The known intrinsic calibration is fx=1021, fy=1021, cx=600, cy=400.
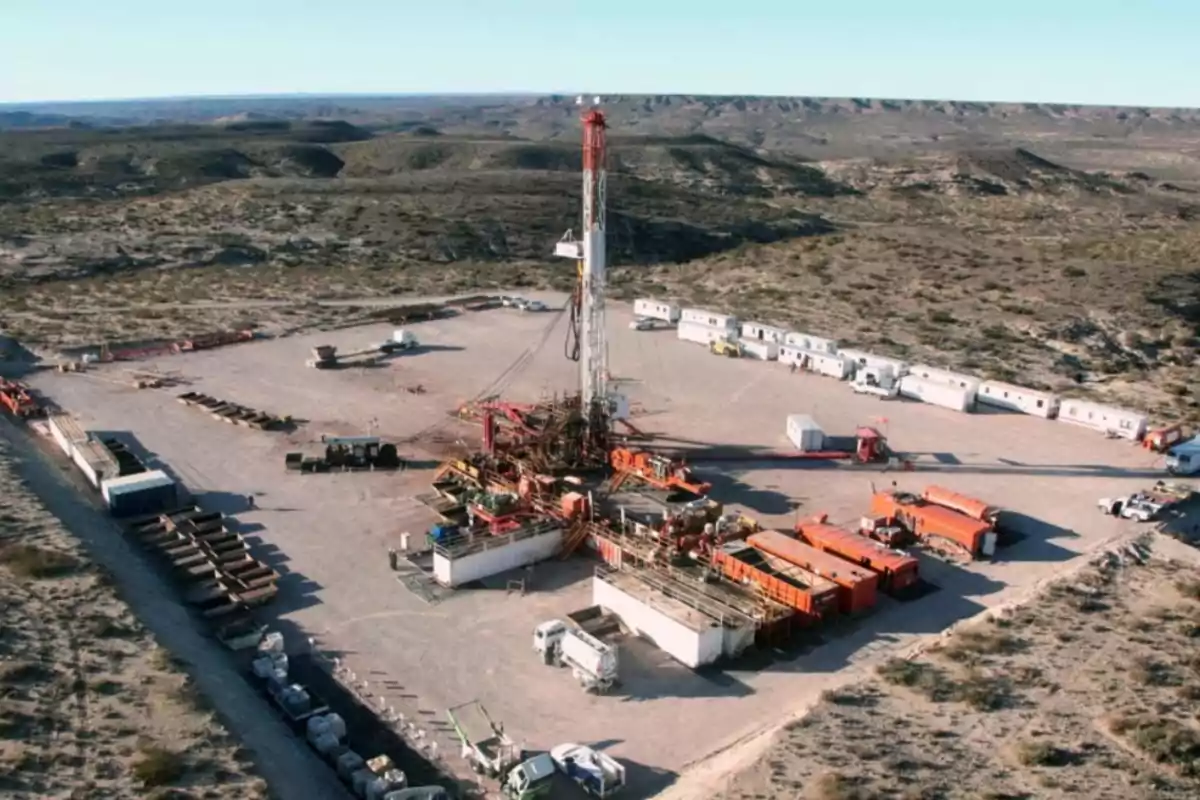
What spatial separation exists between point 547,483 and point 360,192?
58173 millimetres

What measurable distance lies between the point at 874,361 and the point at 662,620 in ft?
70.4

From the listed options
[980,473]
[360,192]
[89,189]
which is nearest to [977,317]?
[980,473]

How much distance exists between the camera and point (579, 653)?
18.0 m

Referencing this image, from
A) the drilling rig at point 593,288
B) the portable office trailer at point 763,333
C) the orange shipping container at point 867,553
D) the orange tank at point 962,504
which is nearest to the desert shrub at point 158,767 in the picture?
the orange shipping container at point 867,553

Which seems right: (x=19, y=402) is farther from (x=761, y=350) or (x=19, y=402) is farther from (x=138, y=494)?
(x=761, y=350)

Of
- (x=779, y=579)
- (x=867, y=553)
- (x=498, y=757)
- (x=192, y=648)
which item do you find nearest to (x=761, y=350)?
(x=867, y=553)

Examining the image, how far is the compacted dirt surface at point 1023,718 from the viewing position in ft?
47.7

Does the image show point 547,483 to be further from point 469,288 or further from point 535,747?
point 469,288

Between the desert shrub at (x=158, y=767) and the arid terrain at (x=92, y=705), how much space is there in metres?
0.01

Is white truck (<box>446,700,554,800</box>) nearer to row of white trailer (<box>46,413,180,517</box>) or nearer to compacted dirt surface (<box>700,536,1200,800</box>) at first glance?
compacted dirt surface (<box>700,536,1200,800</box>)

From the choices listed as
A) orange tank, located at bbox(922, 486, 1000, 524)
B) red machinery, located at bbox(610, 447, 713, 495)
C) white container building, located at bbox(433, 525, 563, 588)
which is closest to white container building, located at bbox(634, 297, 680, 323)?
red machinery, located at bbox(610, 447, 713, 495)

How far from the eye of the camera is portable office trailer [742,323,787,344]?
4103cm

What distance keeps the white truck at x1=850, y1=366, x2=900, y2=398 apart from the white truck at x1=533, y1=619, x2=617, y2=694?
19.6 metres

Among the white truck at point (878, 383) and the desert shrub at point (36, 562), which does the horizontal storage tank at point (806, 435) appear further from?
the desert shrub at point (36, 562)
